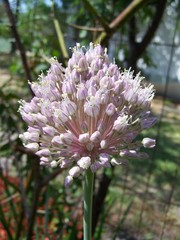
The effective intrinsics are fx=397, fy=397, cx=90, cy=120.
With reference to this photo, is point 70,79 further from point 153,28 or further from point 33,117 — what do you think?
point 153,28

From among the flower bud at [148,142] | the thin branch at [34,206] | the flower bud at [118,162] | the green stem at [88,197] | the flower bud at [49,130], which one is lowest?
the thin branch at [34,206]

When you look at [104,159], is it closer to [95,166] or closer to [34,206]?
[95,166]

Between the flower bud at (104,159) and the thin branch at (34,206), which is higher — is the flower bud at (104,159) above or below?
above

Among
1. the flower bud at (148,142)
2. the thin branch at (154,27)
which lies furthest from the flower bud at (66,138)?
the thin branch at (154,27)

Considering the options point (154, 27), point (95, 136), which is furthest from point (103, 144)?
point (154, 27)

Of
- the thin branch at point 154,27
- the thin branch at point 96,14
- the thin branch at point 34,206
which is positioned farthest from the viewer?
the thin branch at point 154,27

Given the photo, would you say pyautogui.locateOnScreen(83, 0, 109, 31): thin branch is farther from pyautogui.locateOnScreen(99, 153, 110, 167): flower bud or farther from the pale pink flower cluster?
pyautogui.locateOnScreen(99, 153, 110, 167): flower bud

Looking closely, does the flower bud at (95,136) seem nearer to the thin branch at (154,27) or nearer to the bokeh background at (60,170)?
the bokeh background at (60,170)
